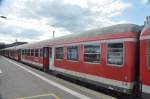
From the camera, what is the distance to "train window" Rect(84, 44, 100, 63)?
41.5 feet

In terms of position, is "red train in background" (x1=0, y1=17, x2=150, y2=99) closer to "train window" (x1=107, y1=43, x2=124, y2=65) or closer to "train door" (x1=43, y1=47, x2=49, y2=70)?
"train window" (x1=107, y1=43, x2=124, y2=65)

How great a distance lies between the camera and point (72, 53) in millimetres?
16125

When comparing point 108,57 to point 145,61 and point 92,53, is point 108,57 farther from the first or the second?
point 145,61

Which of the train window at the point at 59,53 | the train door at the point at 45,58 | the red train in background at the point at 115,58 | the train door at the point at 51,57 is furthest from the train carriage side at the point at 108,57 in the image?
the train door at the point at 45,58

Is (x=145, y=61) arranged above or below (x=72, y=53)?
below

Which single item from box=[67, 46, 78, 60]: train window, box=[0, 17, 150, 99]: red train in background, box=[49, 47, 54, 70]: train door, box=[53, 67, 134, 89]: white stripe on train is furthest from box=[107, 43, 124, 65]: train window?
box=[49, 47, 54, 70]: train door

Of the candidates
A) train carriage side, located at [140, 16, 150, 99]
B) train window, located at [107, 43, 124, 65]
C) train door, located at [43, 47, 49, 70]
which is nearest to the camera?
train carriage side, located at [140, 16, 150, 99]

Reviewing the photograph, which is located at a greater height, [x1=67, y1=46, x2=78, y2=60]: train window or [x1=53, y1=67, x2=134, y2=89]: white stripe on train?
[x1=67, y1=46, x2=78, y2=60]: train window

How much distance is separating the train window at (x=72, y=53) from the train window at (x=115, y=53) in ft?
12.8

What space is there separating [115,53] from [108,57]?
0.59 meters

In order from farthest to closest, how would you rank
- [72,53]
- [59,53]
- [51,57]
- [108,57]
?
[51,57]
[59,53]
[72,53]
[108,57]

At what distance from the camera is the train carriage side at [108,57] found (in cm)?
1033

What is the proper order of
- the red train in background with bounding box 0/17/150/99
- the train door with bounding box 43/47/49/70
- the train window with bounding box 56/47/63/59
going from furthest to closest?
the train door with bounding box 43/47/49/70 → the train window with bounding box 56/47/63/59 → the red train in background with bounding box 0/17/150/99

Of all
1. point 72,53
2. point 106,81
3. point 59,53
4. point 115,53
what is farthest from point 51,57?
point 115,53
